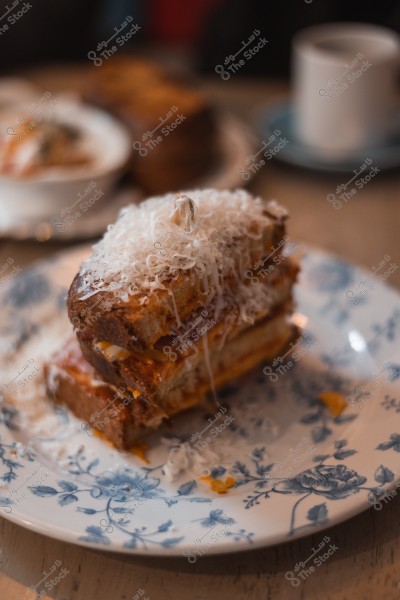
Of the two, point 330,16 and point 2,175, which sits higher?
point 2,175

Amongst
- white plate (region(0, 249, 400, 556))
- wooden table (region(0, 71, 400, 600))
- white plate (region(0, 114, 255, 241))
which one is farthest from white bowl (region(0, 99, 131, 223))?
wooden table (region(0, 71, 400, 600))

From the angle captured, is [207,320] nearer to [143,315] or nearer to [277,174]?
[143,315]

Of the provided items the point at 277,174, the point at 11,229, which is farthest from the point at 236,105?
the point at 11,229

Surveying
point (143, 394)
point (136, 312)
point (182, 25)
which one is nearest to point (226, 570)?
point (143, 394)

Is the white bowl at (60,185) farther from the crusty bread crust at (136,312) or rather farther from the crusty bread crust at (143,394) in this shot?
the crusty bread crust at (136,312)

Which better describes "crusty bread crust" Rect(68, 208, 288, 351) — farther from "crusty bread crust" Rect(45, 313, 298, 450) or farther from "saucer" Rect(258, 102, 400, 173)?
"saucer" Rect(258, 102, 400, 173)
